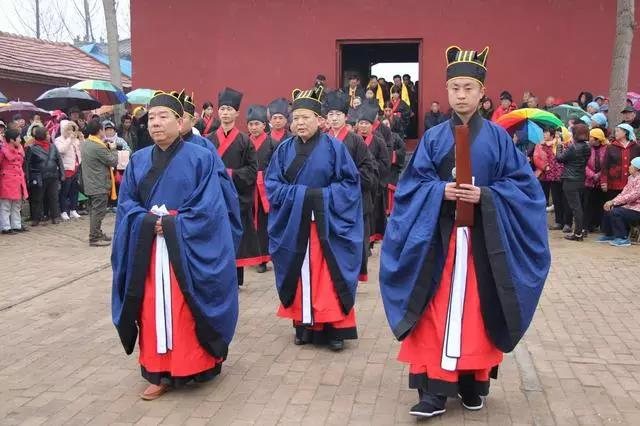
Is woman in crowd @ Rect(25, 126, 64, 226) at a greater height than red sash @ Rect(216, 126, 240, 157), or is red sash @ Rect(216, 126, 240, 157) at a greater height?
red sash @ Rect(216, 126, 240, 157)

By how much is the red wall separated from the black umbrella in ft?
7.78

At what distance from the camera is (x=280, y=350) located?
5.66 m

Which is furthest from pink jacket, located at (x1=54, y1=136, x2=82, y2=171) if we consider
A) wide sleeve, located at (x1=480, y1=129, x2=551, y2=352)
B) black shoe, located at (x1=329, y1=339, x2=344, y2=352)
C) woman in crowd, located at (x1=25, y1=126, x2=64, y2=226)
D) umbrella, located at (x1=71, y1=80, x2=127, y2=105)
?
wide sleeve, located at (x1=480, y1=129, x2=551, y2=352)

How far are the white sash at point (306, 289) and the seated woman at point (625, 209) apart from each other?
6519 millimetres

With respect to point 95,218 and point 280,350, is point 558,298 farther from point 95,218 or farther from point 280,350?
point 95,218

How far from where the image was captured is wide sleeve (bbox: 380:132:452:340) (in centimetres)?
411

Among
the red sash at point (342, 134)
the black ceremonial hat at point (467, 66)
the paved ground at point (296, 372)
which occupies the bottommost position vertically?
the paved ground at point (296, 372)

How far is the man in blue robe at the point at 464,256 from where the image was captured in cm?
402

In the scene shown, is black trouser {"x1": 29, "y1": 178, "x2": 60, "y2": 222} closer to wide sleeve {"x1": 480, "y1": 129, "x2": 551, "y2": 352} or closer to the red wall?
the red wall

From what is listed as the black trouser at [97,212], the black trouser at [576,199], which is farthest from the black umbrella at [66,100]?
the black trouser at [576,199]

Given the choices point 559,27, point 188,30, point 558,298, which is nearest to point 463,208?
point 558,298

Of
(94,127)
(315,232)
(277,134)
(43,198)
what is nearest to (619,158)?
(277,134)

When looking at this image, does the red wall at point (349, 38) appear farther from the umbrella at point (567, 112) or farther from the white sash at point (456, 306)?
the white sash at point (456, 306)

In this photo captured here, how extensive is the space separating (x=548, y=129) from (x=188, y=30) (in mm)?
9112
